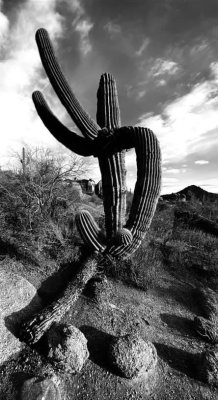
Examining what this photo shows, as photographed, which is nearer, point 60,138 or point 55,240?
point 60,138

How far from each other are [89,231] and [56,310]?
1.27 m

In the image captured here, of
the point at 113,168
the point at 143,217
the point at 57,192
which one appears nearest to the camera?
the point at 143,217

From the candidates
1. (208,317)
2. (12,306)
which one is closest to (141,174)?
(12,306)

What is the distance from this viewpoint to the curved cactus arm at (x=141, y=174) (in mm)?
3520

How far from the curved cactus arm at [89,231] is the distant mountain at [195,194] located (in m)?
13.5

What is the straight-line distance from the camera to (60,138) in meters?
4.56

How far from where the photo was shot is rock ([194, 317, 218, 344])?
11.4 feet

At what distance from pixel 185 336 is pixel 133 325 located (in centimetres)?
90

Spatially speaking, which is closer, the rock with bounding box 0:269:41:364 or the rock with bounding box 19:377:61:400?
the rock with bounding box 19:377:61:400

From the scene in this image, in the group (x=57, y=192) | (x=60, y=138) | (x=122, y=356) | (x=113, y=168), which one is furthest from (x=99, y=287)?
(x=57, y=192)

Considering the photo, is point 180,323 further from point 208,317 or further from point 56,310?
point 56,310

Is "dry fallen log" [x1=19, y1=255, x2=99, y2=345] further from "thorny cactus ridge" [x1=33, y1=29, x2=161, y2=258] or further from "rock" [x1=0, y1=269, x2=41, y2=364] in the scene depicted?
"thorny cactus ridge" [x1=33, y1=29, x2=161, y2=258]

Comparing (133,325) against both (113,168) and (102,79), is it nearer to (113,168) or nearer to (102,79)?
(113,168)

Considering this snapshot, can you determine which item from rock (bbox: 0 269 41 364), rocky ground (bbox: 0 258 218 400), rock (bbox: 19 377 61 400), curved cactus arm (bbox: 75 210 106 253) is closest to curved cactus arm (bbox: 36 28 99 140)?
curved cactus arm (bbox: 75 210 106 253)
